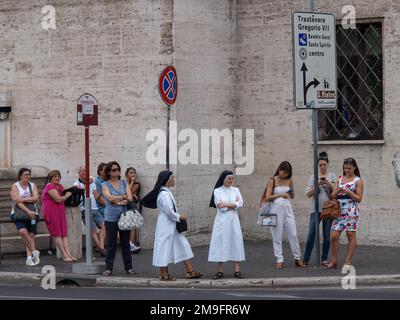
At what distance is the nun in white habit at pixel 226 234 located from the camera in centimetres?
1666

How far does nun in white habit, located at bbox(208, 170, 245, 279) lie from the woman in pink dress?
3.67 m

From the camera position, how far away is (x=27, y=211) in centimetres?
1886

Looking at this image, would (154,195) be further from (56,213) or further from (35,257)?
(56,213)

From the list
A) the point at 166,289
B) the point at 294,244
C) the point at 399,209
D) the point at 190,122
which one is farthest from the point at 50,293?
the point at 399,209

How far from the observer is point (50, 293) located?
15.5 metres

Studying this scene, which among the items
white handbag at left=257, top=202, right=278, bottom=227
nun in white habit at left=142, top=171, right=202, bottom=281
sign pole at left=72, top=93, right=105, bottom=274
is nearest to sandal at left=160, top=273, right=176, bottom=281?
nun in white habit at left=142, top=171, right=202, bottom=281

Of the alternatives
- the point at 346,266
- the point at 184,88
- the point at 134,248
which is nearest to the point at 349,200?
the point at 346,266

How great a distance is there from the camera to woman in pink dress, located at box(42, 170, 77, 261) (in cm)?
1925

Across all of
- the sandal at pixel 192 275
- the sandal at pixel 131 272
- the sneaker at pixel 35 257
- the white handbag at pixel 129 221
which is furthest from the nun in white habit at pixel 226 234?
the sneaker at pixel 35 257

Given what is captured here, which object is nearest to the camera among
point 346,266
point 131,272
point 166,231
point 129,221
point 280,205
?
point 166,231

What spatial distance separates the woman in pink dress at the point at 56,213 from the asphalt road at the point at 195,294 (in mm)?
2852

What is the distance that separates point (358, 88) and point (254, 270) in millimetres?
5494
